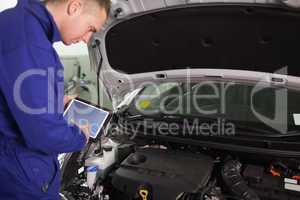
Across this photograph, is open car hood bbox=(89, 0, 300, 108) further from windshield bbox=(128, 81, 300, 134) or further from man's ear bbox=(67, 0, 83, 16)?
man's ear bbox=(67, 0, 83, 16)

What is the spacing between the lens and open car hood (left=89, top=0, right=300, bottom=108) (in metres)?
1.38

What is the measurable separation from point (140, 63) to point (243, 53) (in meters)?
0.59

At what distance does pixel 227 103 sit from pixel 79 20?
113 centimetres

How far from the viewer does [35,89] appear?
968 millimetres

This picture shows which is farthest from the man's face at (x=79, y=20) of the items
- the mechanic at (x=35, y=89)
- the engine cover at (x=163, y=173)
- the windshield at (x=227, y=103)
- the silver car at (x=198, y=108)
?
the windshield at (x=227, y=103)

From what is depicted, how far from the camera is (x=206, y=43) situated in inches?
62.6

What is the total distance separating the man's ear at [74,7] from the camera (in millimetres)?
1054

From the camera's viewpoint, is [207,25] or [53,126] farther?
[207,25]

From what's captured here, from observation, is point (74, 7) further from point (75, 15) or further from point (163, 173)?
point (163, 173)

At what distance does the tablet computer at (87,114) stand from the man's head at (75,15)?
0.47 metres

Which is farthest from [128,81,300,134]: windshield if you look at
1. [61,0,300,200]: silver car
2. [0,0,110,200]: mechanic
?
[0,0,110,200]: mechanic

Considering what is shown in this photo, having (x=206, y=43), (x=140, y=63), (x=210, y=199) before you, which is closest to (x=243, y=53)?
(x=206, y=43)

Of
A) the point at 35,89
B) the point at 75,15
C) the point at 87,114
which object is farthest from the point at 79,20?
the point at 87,114

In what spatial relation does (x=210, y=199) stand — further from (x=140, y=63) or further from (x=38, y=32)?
(x=38, y=32)
